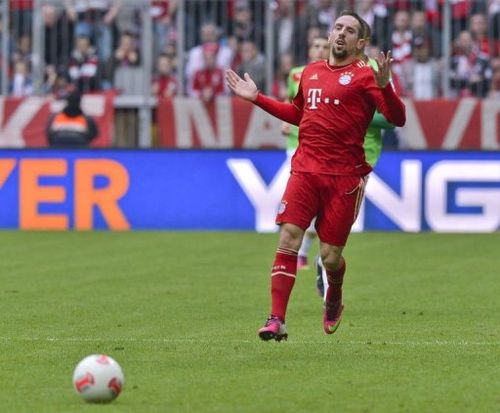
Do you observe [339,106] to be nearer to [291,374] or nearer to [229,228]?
[291,374]

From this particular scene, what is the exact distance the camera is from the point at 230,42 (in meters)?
23.4

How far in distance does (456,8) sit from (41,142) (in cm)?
709

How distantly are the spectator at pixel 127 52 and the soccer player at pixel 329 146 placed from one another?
544 inches

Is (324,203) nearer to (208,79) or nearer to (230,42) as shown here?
(230,42)

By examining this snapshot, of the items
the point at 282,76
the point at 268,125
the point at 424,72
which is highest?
the point at 424,72

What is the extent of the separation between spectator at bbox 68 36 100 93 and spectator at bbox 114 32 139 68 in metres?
0.41

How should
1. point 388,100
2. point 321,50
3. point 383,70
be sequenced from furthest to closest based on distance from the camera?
point 321,50
point 388,100
point 383,70

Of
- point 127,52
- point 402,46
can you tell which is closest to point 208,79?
point 127,52

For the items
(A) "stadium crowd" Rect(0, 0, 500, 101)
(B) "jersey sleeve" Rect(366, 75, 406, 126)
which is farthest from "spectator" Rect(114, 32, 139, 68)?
(B) "jersey sleeve" Rect(366, 75, 406, 126)

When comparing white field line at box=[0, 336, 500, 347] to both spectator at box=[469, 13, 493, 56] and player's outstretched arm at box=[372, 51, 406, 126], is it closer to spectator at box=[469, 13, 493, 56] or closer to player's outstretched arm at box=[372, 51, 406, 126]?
player's outstretched arm at box=[372, 51, 406, 126]

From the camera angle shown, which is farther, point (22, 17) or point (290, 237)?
point (22, 17)

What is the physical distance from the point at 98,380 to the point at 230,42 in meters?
16.4

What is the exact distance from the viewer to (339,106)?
32.5 ft

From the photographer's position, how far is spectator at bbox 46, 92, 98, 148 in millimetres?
22812
